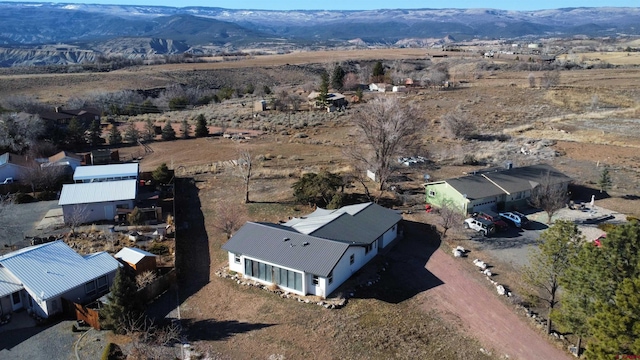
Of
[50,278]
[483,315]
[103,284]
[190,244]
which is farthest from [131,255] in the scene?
[483,315]

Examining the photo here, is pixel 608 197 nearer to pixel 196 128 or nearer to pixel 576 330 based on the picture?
pixel 576 330

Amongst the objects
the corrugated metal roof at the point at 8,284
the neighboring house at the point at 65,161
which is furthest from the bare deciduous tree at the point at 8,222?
the corrugated metal roof at the point at 8,284

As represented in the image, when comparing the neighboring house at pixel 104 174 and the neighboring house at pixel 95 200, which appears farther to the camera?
the neighboring house at pixel 104 174

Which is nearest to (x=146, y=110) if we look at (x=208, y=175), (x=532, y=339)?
(x=208, y=175)

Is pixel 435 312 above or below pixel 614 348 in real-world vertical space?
below

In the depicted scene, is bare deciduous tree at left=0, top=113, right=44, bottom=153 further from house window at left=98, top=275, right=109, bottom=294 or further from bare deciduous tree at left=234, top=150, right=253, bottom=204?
house window at left=98, top=275, right=109, bottom=294

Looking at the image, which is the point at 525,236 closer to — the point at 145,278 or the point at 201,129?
the point at 145,278

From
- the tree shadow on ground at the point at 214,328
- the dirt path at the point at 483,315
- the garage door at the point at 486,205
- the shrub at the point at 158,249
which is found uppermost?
the garage door at the point at 486,205

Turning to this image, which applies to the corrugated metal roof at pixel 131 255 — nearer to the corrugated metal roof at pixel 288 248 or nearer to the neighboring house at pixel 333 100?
the corrugated metal roof at pixel 288 248
